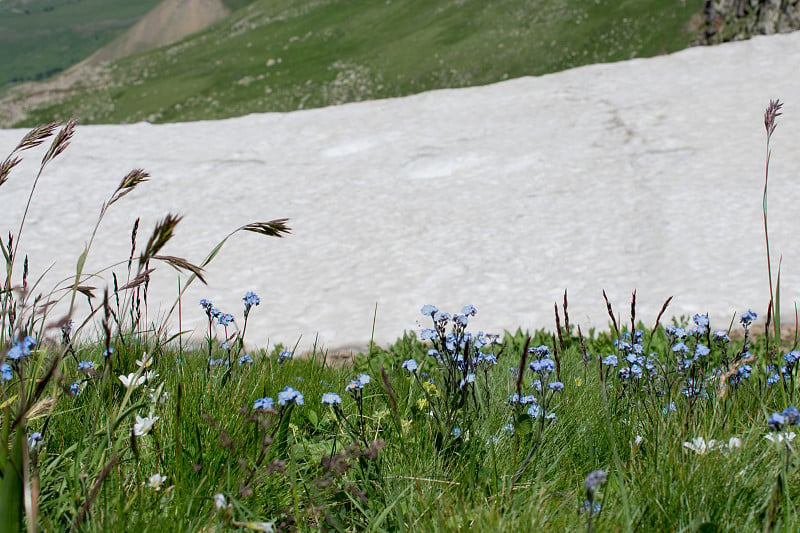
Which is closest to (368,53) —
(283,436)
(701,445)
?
(283,436)

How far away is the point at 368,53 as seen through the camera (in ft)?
338

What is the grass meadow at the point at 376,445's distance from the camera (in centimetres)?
182

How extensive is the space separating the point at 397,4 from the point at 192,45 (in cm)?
4834

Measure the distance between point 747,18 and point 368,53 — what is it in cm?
6753

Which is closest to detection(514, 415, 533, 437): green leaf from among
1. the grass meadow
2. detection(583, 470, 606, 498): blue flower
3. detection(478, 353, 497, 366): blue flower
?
the grass meadow

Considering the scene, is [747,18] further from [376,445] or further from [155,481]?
[155,481]

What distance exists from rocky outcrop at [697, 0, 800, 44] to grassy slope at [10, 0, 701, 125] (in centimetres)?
1786

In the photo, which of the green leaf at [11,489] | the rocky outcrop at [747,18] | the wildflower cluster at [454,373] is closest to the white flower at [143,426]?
the green leaf at [11,489]

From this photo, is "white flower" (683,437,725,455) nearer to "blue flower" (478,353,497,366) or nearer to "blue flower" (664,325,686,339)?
"blue flower" (664,325,686,339)

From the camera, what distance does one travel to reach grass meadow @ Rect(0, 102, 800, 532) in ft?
5.96

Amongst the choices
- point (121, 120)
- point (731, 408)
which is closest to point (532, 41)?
point (121, 120)

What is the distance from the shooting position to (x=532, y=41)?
8144cm

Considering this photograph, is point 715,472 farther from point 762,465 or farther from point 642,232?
point 642,232

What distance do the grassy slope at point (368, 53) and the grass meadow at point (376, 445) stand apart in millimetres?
59569
